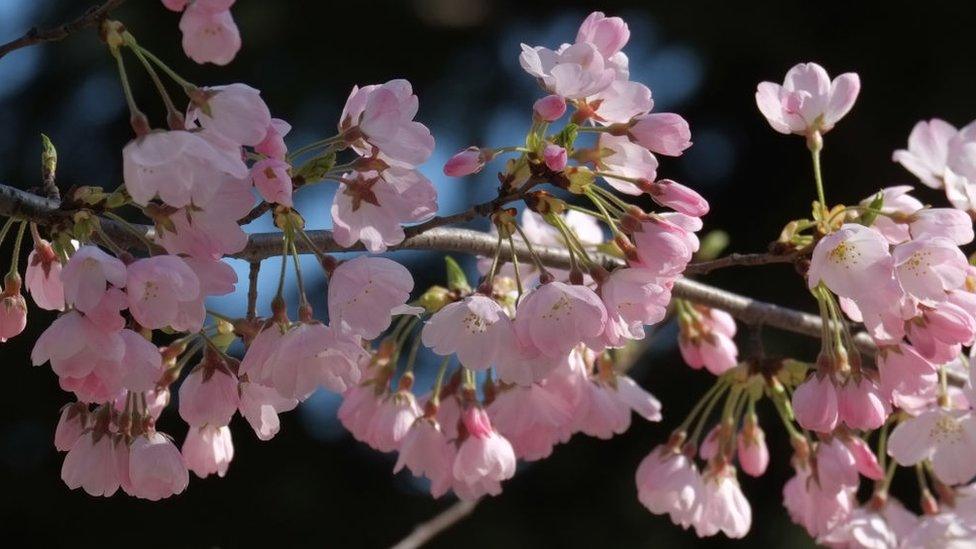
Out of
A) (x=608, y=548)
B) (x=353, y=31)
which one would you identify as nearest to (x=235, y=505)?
(x=608, y=548)

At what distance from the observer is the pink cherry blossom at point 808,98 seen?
115 centimetres

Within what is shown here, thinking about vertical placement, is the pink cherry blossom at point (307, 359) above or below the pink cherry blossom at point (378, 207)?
below

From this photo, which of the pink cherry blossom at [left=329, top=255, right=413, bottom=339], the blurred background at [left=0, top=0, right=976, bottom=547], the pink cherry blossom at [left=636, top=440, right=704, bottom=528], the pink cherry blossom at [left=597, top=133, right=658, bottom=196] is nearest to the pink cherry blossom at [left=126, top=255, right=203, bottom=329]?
the pink cherry blossom at [left=329, top=255, right=413, bottom=339]

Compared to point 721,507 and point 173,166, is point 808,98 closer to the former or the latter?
point 721,507

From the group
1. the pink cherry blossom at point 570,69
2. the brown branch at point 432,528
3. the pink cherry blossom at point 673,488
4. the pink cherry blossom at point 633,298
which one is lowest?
the brown branch at point 432,528

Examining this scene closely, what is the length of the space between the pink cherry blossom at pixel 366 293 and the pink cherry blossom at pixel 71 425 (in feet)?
0.73

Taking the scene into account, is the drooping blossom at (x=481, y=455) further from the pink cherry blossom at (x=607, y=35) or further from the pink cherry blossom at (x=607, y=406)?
the pink cherry blossom at (x=607, y=35)

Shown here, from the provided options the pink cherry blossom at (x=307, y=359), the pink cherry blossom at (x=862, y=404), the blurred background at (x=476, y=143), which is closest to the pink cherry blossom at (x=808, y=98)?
the pink cherry blossom at (x=862, y=404)

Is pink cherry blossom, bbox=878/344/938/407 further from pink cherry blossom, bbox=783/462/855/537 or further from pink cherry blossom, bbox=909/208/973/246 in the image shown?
pink cherry blossom, bbox=783/462/855/537

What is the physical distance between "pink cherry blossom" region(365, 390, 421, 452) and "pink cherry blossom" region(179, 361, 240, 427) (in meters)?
0.31

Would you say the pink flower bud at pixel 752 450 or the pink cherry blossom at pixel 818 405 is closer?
the pink cherry blossom at pixel 818 405

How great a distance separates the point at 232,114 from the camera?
0.81 m

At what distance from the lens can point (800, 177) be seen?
3.19m

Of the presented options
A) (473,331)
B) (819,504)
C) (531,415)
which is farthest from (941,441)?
(473,331)
